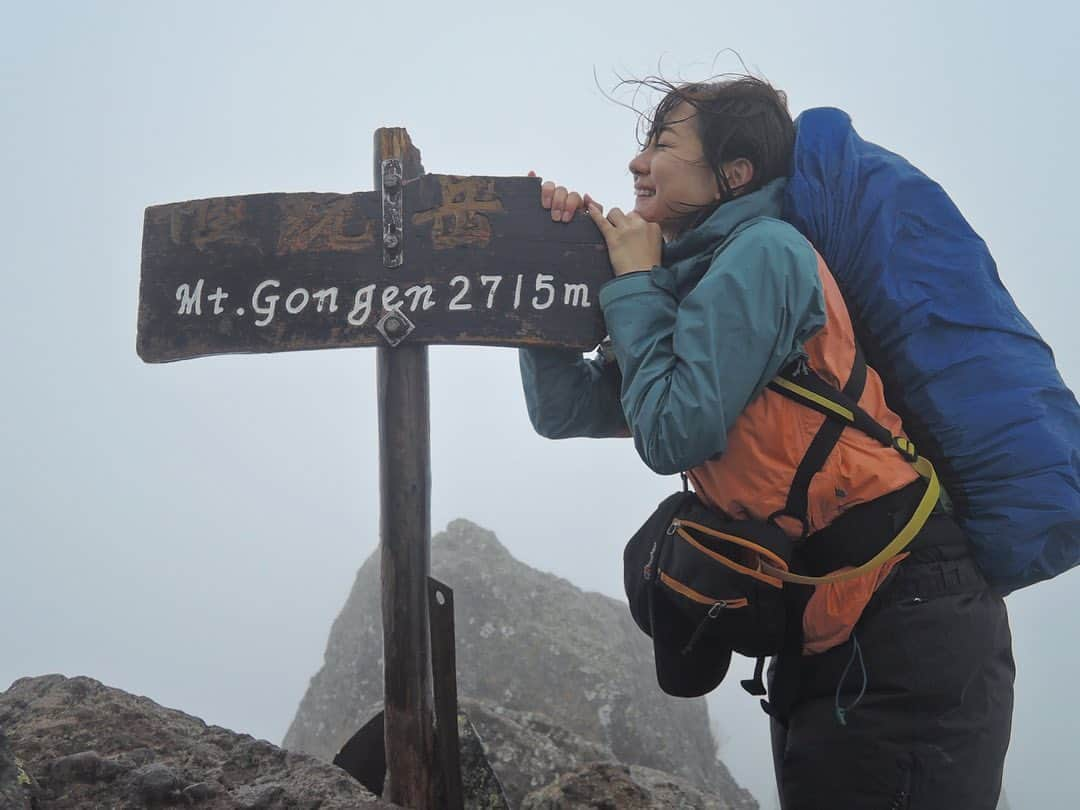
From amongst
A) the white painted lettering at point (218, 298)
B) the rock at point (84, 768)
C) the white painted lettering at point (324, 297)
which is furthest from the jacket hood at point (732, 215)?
the rock at point (84, 768)

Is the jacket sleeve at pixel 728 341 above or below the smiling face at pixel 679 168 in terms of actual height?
below

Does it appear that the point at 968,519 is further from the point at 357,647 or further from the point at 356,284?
the point at 357,647

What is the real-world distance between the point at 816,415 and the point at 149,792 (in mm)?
2710

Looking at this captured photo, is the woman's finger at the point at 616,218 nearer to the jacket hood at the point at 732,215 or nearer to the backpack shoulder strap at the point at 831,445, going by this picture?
the jacket hood at the point at 732,215

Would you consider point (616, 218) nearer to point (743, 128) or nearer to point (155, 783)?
point (743, 128)

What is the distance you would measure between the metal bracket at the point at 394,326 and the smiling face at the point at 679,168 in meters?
1.11

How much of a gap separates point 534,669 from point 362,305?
788cm

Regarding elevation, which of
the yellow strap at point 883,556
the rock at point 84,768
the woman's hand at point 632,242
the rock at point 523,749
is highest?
the woman's hand at point 632,242

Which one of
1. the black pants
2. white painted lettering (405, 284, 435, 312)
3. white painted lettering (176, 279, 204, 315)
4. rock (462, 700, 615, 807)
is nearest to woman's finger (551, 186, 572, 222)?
white painted lettering (405, 284, 435, 312)

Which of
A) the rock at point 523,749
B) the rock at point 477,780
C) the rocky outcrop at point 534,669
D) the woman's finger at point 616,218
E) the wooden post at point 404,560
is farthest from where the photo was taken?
the rocky outcrop at point 534,669

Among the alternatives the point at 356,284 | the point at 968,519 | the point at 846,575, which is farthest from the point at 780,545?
the point at 356,284

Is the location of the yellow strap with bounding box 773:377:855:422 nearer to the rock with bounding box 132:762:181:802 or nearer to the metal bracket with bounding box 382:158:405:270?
the metal bracket with bounding box 382:158:405:270

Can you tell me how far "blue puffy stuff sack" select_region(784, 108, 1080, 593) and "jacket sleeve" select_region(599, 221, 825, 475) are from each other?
29 cm

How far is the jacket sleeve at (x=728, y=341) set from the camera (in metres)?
2.37
